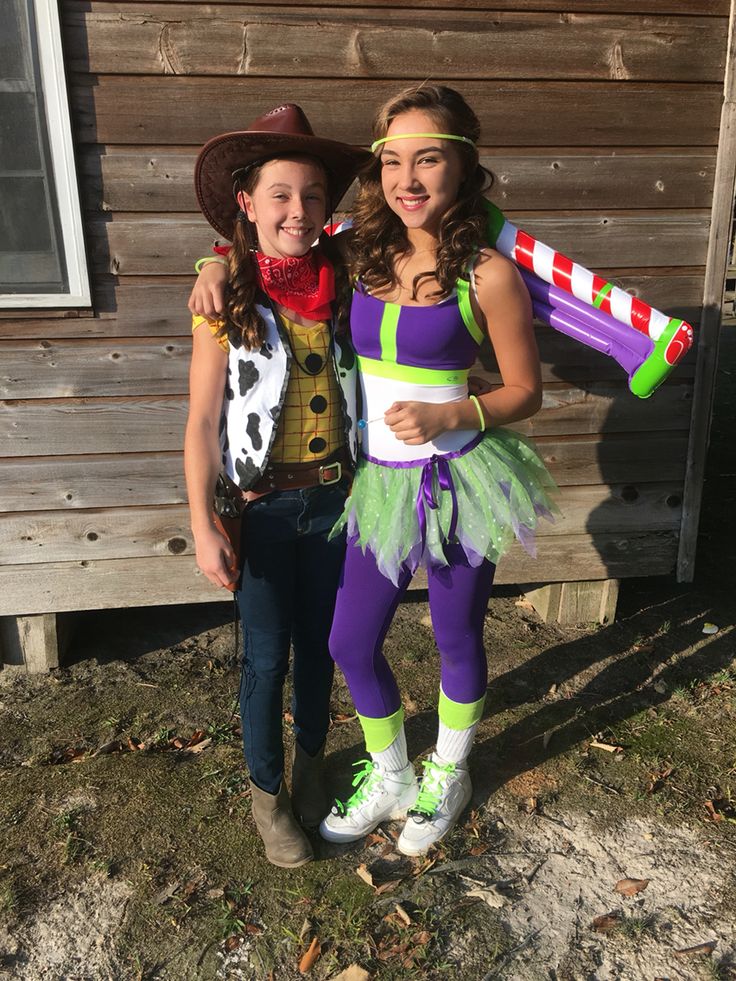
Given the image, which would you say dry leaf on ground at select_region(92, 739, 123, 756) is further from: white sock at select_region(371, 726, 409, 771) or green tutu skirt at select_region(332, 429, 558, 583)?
green tutu skirt at select_region(332, 429, 558, 583)

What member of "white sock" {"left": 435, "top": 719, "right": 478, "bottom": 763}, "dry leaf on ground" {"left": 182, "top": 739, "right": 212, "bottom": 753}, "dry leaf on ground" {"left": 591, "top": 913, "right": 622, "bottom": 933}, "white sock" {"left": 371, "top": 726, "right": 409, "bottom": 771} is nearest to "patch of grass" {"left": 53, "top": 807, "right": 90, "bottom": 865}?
"dry leaf on ground" {"left": 182, "top": 739, "right": 212, "bottom": 753}

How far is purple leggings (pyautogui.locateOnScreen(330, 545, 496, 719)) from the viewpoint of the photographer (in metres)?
2.43

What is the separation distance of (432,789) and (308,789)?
43 centimetres

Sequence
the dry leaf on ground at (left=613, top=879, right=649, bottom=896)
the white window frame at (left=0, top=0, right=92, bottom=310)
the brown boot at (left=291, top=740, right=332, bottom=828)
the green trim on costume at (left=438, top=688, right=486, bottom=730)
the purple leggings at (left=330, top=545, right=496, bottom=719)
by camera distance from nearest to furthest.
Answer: the purple leggings at (left=330, top=545, right=496, bottom=719)
the dry leaf on ground at (left=613, top=879, right=649, bottom=896)
the green trim on costume at (left=438, top=688, right=486, bottom=730)
the brown boot at (left=291, top=740, right=332, bottom=828)
the white window frame at (left=0, top=0, right=92, bottom=310)

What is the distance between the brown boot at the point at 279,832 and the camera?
260 centimetres

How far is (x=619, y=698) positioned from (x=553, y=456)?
1.12m

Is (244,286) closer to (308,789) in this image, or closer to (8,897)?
(308,789)

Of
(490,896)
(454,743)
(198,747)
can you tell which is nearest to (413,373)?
(454,743)

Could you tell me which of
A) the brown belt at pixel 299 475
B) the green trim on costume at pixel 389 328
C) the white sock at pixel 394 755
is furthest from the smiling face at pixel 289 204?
the white sock at pixel 394 755

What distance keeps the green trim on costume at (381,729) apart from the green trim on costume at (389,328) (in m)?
1.15

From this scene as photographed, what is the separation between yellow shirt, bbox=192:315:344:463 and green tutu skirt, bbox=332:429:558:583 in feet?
0.61

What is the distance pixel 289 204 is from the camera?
2143 mm

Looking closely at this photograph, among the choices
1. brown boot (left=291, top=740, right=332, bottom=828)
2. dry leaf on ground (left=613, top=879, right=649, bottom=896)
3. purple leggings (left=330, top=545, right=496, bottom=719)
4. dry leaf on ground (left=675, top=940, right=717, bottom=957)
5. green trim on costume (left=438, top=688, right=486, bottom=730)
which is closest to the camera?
dry leaf on ground (left=675, top=940, right=717, bottom=957)

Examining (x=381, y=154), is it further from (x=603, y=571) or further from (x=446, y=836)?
(x=603, y=571)
